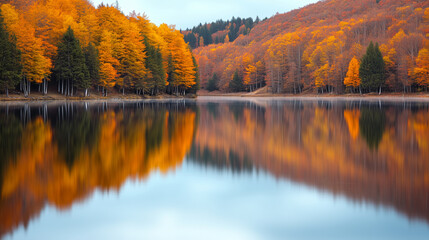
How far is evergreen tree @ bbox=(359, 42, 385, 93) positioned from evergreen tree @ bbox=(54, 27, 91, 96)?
5311 centimetres

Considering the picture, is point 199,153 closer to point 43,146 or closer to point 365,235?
point 43,146

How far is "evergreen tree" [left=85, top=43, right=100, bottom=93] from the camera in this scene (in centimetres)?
4884

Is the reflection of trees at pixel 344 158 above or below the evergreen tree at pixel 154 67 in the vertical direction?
below

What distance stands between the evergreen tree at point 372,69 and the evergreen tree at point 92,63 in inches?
2020

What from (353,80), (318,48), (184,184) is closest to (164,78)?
(353,80)

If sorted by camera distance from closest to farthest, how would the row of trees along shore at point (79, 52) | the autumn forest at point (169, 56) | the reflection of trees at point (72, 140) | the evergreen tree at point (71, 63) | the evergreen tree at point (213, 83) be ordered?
the reflection of trees at point (72, 140) → the row of trees along shore at point (79, 52) → the autumn forest at point (169, 56) → the evergreen tree at point (71, 63) → the evergreen tree at point (213, 83)

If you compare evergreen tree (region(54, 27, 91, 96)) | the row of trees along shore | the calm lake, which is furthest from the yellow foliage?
the calm lake

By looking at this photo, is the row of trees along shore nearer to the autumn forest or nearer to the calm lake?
the autumn forest

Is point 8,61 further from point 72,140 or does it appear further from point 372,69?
point 372,69

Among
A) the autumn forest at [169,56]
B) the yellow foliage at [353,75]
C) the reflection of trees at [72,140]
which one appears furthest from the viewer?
the yellow foliage at [353,75]

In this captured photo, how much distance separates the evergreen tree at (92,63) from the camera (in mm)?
48844

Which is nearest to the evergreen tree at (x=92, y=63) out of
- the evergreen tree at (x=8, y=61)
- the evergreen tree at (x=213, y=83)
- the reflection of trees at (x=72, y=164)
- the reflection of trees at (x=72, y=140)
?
the evergreen tree at (x=8, y=61)

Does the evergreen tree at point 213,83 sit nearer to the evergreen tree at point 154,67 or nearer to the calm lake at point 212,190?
the evergreen tree at point 154,67

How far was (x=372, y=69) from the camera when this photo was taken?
229ft
